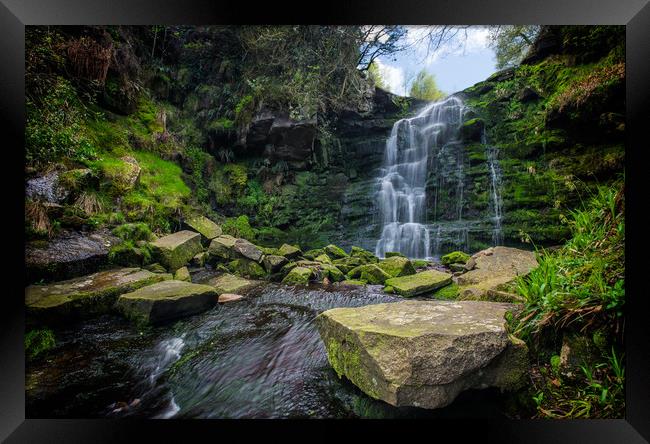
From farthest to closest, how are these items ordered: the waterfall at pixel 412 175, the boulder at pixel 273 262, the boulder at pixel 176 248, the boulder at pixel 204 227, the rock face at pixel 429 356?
the waterfall at pixel 412 175 → the boulder at pixel 204 227 → the boulder at pixel 273 262 → the boulder at pixel 176 248 → the rock face at pixel 429 356

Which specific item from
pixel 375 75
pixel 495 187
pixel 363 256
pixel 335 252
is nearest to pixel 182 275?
pixel 335 252

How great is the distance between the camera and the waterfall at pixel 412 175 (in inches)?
174

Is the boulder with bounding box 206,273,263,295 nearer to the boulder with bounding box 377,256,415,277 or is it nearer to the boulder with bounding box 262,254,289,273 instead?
the boulder with bounding box 262,254,289,273

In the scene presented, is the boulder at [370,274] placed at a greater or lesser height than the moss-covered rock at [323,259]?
lesser

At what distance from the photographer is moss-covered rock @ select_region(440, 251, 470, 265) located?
3641mm

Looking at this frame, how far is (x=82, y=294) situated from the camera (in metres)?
2.34

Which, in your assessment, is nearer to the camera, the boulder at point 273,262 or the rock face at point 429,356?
the rock face at point 429,356

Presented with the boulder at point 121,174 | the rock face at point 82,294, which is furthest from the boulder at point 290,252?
the boulder at point 121,174

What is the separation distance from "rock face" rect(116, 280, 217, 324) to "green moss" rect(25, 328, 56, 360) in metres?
0.51

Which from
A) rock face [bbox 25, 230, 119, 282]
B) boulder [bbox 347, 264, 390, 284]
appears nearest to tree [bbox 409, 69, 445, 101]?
boulder [bbox 347, 264, 390, 284]
